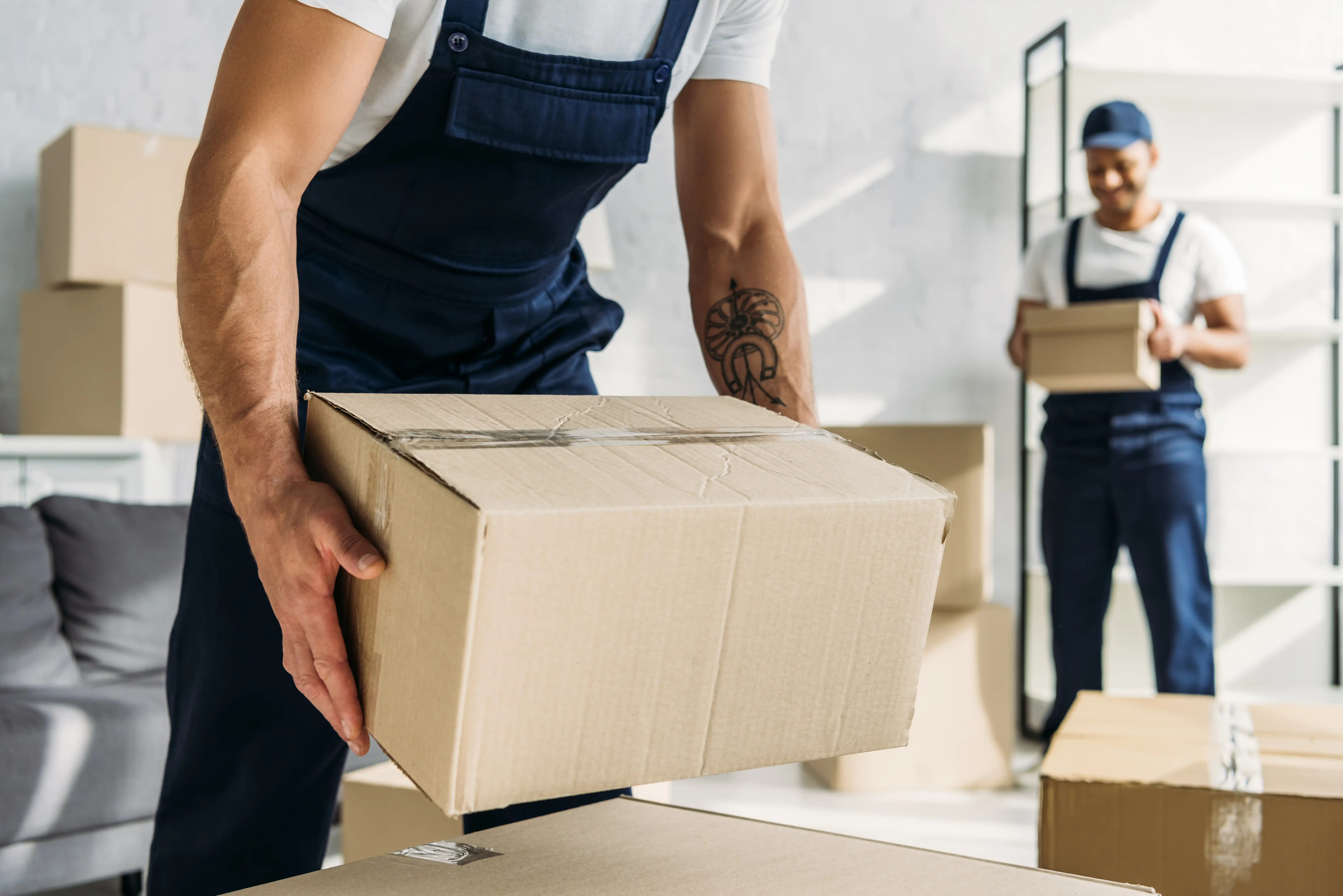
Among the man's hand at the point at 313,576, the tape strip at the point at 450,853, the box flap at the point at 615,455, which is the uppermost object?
the box flap at the point at 615,455

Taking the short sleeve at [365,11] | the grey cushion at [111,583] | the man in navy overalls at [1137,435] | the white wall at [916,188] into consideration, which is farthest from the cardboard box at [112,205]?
the short sleeve at [365,11]

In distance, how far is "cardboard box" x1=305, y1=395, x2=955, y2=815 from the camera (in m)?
0.49

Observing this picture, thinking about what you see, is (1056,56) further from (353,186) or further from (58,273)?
(353,186)

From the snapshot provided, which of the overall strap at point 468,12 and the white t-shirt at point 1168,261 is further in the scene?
the white t-shirt at point 1168,261

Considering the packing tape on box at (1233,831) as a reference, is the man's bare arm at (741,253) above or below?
above

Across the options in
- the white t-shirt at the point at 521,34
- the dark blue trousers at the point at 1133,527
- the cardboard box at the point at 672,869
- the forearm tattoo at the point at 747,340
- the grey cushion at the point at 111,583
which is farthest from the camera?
the dark blue trousers at the point at 1133,527

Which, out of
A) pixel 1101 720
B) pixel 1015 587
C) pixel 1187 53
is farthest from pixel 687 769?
pixel 1187 53

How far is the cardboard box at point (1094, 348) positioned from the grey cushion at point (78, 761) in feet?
6.04

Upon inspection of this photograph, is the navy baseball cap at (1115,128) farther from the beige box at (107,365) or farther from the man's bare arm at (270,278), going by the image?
the man's bare arm at (270,278)

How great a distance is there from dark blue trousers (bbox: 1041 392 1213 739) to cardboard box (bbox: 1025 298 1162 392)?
3.6 inches

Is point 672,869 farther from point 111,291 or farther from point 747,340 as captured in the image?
point 111,291

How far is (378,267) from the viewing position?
0.88m

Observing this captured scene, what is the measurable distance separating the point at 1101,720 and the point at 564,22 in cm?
88

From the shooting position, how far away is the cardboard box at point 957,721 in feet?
8.39
